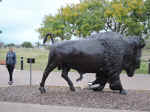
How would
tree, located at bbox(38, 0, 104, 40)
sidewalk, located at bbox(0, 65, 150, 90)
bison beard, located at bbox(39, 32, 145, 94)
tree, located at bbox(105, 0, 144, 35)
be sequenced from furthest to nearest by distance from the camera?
tree, located at bbox(38, 0, 104, 40), tree, located at bbox(105, 0, 144, 35), sidewalk, located at bbox(0, 65, 150, 90), bison beard, located at bbox(39, 32, 145, 94)

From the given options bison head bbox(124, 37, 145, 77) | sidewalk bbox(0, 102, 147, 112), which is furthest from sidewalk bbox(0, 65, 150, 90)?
sidewalk bbox(0, 102, 147, 112)

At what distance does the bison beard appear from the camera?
6656 millimetres

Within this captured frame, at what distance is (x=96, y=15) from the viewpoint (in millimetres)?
19594

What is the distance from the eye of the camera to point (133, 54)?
6926 millimetres

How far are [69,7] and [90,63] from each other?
15785 millimetres

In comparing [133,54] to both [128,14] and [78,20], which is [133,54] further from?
[78,20]

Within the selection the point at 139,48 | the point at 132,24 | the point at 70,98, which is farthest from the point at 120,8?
the point at 70,98

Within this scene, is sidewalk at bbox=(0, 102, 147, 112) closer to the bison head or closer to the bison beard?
the bison beard

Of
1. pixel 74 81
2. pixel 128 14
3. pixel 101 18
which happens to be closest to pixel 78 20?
pixel 101 18

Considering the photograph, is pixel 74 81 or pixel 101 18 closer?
pixel 74 81

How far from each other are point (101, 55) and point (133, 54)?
1071 mm

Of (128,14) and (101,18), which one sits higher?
(128,14)

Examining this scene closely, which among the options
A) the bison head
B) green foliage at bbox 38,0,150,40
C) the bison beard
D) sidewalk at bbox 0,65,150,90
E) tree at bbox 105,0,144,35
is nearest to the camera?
the bison beard

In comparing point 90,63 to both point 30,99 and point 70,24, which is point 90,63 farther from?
point 70,24
